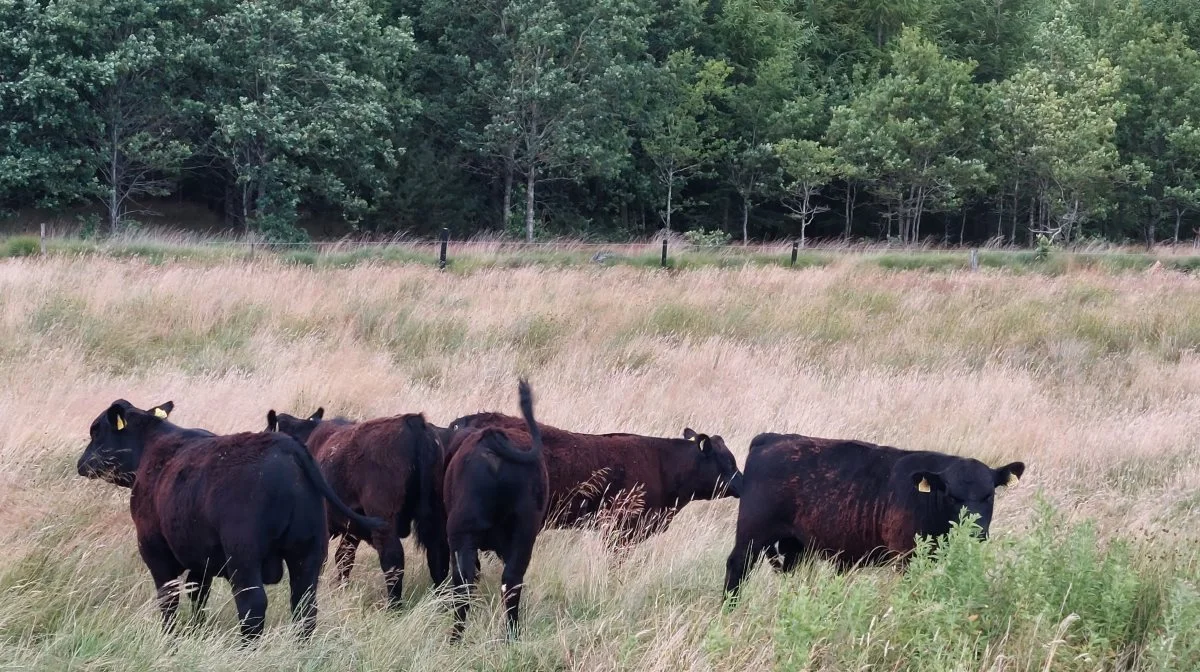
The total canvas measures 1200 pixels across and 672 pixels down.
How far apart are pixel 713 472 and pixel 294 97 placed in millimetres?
32312

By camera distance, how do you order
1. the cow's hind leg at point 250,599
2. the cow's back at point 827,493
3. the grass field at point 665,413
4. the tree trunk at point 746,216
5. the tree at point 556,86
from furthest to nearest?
the tree trunk at point 746,216
the tree at point 556,86
the cow's back at point 827,493
the cow's hind leg at point 250,599
the grass field at point 665,413

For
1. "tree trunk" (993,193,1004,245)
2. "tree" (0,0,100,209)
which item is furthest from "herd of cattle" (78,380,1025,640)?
"tree trunk" (993,193,1004,245)

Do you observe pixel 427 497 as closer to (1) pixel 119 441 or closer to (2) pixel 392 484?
(2) pixel 392 484

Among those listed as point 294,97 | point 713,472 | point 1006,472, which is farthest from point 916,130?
point 1006,472

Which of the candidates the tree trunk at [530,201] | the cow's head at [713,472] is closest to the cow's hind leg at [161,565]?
the cow's head at [713,472]

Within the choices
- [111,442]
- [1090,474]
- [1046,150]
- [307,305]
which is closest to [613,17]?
[1046,150]

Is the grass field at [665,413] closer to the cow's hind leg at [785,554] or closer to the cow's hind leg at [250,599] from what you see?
the cow's hind leg at [250,599]

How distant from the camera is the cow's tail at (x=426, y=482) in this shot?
6.61 meters

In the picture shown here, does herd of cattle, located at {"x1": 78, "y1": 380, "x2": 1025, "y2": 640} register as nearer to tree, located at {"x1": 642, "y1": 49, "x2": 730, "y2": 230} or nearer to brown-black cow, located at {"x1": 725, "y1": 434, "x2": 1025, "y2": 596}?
brown-black cow, located at {"x1": 725, "y1": 434, "x2": 1025, "y2": 596}

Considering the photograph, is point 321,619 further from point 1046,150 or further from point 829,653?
point 1046,150

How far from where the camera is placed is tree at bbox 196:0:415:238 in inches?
1419

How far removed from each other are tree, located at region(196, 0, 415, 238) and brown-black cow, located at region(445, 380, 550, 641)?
30.9m

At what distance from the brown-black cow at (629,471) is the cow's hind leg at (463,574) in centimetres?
88

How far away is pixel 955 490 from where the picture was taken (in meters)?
6.03
